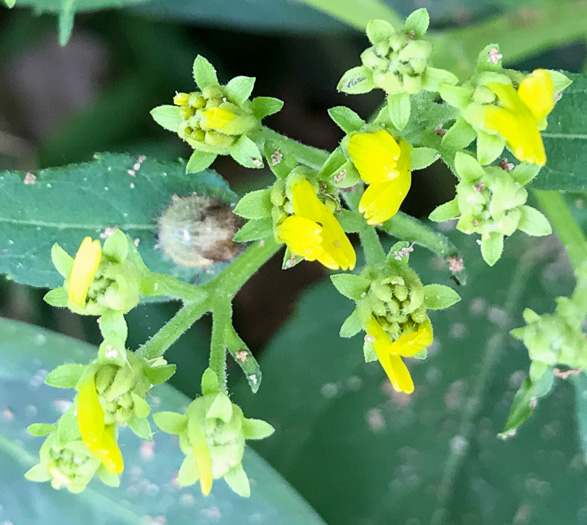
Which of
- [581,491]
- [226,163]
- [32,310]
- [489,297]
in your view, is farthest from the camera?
[226,163]

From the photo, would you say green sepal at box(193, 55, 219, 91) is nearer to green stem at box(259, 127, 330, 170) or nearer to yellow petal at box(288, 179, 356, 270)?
green stem at box(259, 127, 330, 170)

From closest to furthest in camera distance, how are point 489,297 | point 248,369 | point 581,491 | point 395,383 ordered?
point 395,383 < point 248,369 < point 581,491 < point 489,297

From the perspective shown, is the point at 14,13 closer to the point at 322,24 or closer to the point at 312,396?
Result: the point at 322,24

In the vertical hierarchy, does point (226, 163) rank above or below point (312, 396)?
above

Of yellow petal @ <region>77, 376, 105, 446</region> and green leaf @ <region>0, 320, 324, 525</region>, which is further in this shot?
green leaf @ <region>0, 320, 324, 525</region>

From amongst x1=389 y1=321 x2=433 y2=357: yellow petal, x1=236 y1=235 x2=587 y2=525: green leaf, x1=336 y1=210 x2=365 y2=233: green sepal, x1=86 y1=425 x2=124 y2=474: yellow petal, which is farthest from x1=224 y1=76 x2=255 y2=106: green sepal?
x1=236 y1=235 x2=587 y2=525: green leaf

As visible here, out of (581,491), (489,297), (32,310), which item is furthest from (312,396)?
(32,310)

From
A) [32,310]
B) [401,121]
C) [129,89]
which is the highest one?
[401,121]

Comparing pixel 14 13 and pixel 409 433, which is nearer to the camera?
pixel 409 433
